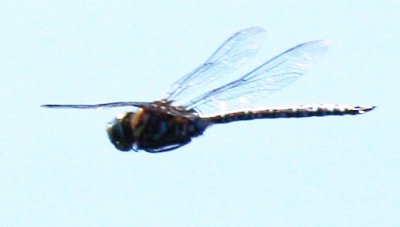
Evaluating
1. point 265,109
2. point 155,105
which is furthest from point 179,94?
point 265,109

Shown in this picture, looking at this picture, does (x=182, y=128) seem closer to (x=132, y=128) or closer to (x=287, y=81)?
(x=132, y=128)

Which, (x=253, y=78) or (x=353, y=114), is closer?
(x=353, y=114)

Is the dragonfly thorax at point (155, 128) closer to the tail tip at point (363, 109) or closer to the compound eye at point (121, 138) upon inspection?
the compound eye at point (121, 138)

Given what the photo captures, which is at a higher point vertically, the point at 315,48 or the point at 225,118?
the point at 315,48

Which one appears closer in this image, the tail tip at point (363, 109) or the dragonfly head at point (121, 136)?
the tail tip at point (363, 109)

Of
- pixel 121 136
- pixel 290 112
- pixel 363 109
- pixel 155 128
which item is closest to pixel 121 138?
pixel 121 136

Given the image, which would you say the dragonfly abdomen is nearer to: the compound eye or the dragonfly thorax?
the dragonfly thorax

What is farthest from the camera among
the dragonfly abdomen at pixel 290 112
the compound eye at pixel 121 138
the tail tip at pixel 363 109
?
the dragonfly abdomen at pixel 290 112

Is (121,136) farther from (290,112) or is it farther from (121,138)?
(290,112)
